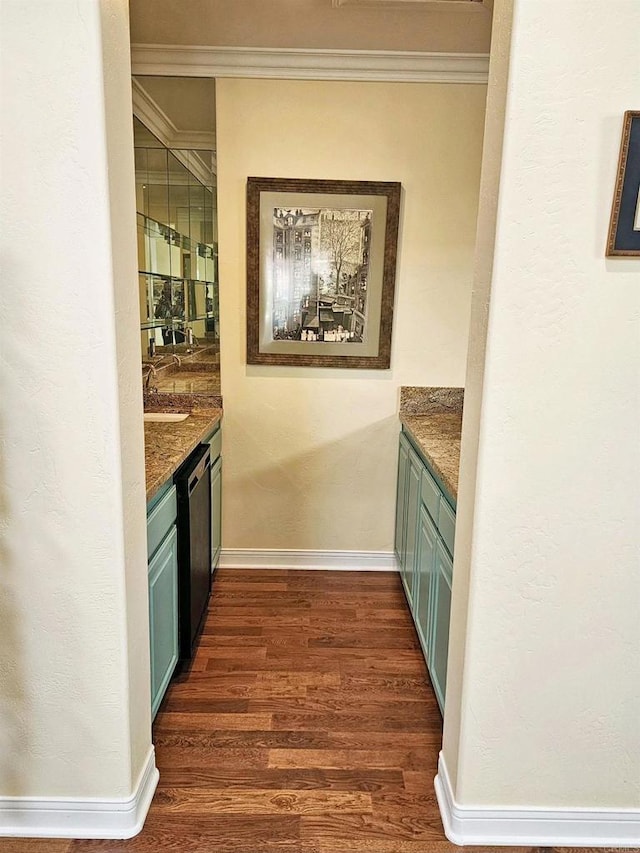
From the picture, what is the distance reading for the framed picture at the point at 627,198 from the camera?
4.42 ft

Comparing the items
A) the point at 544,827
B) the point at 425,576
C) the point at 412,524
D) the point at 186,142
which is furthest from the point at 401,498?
the point at 186,142

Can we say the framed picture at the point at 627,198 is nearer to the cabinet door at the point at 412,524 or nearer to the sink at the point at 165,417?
the cabinet door at the point at 412,524

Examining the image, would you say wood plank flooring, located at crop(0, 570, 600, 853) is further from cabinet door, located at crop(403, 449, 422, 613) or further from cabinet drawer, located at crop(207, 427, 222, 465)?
cabinet drawer, located at crop(207, 427, 222, 465)

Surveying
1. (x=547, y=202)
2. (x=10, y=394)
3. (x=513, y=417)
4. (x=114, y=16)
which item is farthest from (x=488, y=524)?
(x=114, y=16)

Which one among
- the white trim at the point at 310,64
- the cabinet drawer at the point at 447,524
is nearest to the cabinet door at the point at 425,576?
the cabinet drawer at the point at 447,524

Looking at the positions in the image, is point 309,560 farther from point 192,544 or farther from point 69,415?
point 69,415

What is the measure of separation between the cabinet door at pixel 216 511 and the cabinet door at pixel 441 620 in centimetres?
133

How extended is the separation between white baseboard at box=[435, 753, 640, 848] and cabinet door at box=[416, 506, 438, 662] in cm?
68

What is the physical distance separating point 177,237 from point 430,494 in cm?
241

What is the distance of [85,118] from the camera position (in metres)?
1.34

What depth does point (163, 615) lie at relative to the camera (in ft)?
6.90

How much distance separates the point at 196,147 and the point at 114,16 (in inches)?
95.3

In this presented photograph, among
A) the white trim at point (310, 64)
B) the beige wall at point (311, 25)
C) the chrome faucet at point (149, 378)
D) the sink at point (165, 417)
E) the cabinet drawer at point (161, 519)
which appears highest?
the beige wall at point (311, 25)

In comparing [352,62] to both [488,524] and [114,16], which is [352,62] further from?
[488,524]
